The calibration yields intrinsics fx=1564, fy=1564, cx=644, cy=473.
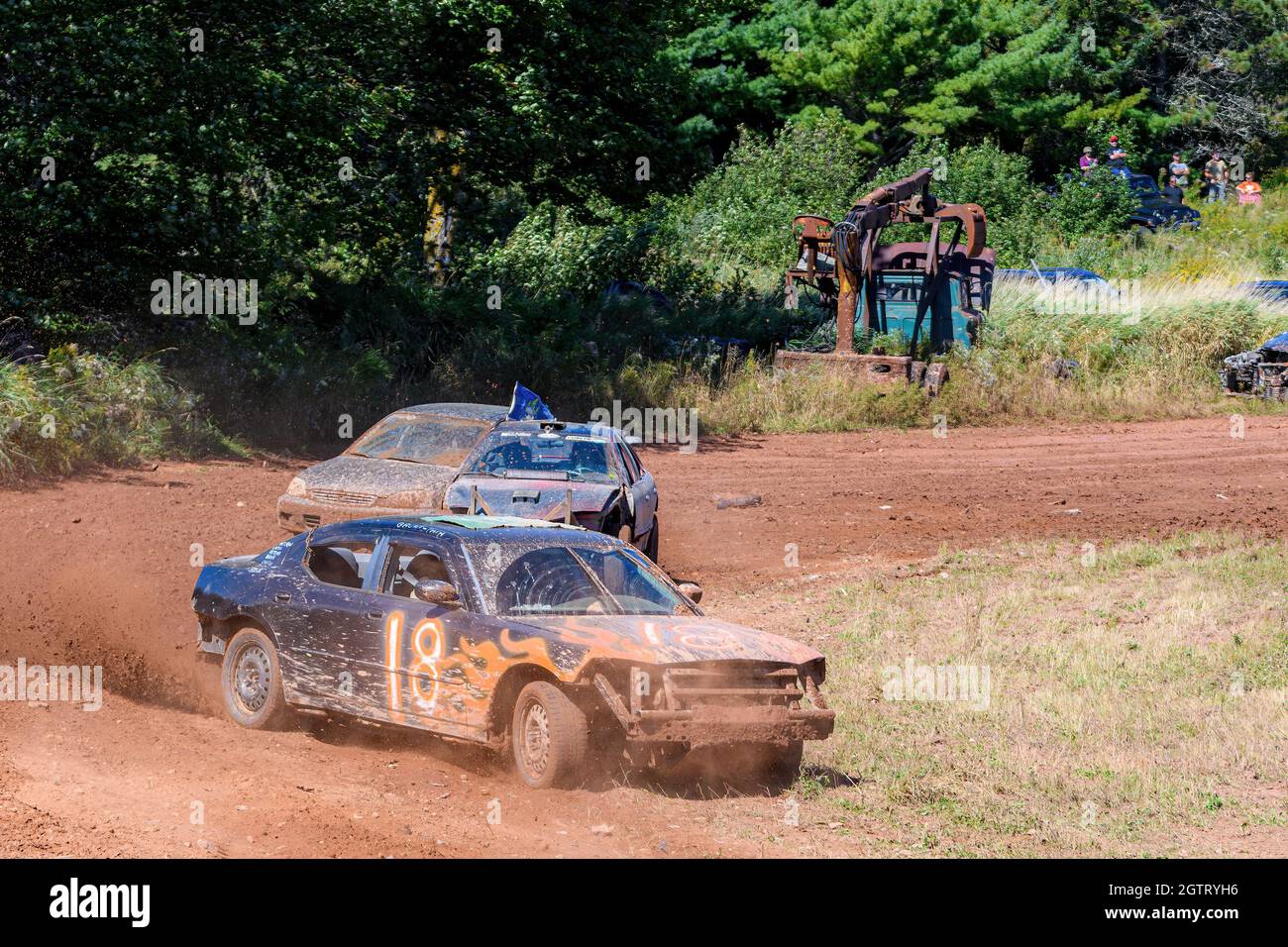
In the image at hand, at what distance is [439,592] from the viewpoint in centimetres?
858

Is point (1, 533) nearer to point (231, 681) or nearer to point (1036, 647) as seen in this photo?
point (231, 681)

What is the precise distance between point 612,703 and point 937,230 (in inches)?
806

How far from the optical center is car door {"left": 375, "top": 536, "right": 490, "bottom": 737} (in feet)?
27.6

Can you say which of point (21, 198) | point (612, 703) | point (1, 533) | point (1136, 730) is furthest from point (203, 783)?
point (21, 198)

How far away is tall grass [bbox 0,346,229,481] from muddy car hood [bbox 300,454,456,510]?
437cm

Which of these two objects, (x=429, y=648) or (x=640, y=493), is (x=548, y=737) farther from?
(x=640, y=493)

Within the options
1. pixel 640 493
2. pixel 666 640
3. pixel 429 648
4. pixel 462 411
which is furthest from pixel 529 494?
pixel 666 640

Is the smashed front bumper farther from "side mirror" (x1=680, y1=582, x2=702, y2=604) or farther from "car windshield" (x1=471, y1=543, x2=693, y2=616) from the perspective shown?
"side mirror" (x1=680, y1=582, x2=702, y2=604)

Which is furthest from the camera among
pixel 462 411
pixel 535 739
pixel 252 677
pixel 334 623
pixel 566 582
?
pixel 462 411

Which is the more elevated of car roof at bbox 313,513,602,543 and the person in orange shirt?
the person in orange shirt

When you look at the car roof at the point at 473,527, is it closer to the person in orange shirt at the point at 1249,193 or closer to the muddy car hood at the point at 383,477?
the muddy car hood at the point at 383,477

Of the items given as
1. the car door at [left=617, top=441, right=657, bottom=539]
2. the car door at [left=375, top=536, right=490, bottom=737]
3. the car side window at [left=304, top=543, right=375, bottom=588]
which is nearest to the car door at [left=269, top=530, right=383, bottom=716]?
the car side window at [left=304, top=543, right=375, bottom=588]

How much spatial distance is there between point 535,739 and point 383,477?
22.9ft

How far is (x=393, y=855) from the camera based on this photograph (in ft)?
22.4
